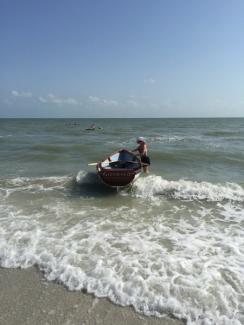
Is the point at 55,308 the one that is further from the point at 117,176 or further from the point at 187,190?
the point at 187,190

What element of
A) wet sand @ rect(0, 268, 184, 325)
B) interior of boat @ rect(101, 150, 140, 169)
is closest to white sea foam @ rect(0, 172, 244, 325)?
wet sand @ rect(0, 268, 184, 325)

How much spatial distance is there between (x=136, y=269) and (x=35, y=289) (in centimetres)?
180

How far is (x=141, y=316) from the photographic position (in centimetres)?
416

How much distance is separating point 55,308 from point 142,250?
236 centimetres

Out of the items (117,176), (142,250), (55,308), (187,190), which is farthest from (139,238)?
(187,190)

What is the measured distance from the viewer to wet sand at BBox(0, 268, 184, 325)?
4074 millimetres

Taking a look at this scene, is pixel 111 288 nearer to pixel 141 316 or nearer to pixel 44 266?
pixel 141 316

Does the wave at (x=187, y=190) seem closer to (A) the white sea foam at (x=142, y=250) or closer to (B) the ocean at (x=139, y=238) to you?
(B) the ocean at (x=139, y=238)

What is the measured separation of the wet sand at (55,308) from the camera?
407 centimetres

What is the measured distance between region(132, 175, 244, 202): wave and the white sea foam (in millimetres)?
429

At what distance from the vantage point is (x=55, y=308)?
14.1 feet

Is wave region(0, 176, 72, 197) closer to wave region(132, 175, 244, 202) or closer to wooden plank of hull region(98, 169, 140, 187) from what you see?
wooden plank of hull region(98, 169, 140, 187)

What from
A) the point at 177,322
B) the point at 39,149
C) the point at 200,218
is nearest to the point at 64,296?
the point at 177,322

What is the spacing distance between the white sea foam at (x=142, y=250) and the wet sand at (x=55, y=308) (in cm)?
17
